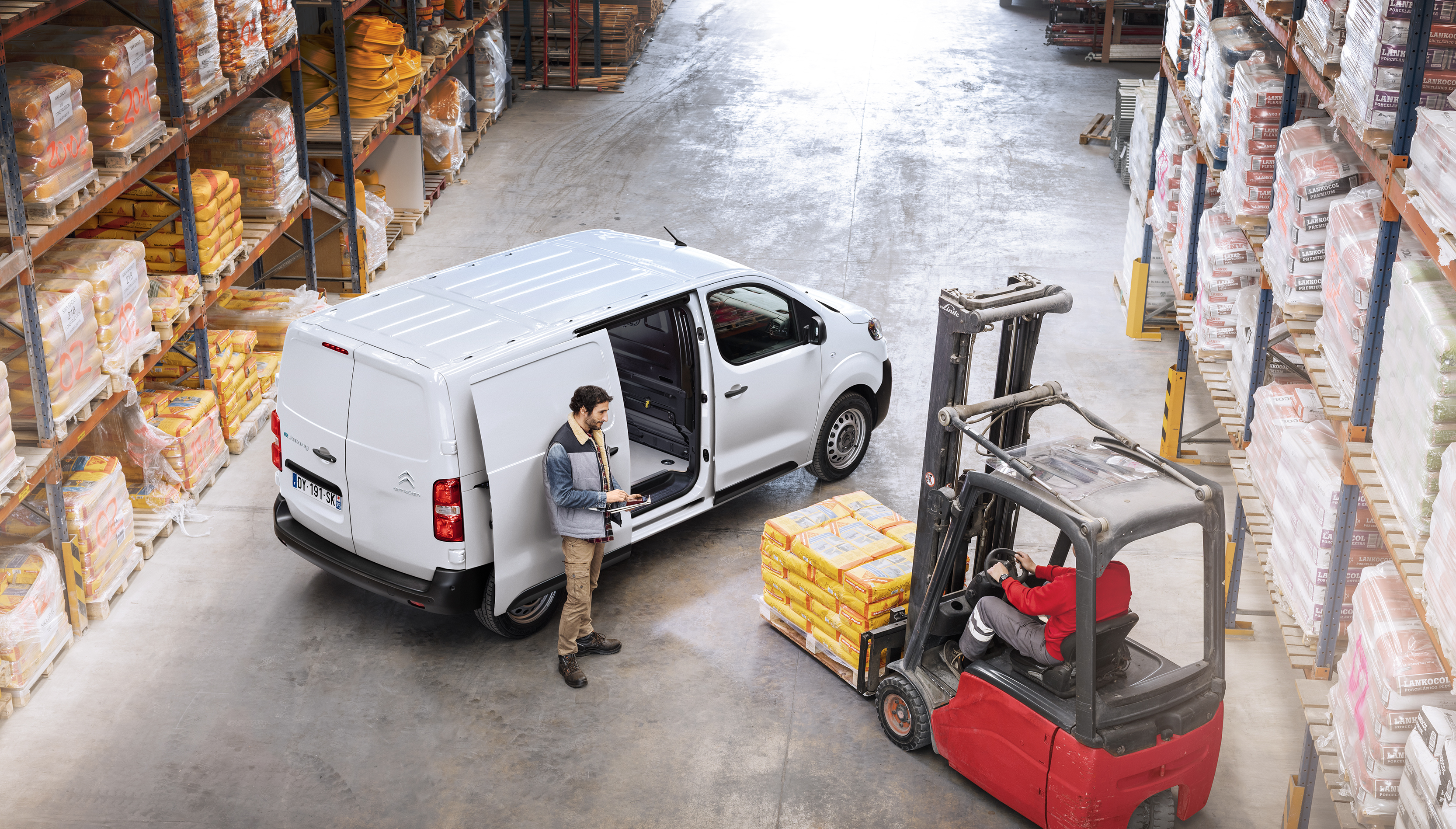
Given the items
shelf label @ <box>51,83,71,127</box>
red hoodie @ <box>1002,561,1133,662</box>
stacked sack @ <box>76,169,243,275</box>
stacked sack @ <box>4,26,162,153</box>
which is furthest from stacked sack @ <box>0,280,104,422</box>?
red hoodie @ <box>1002,561,1133,662</box>

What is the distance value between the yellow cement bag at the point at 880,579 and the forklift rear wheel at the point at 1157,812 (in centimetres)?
162

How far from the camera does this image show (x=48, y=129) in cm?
713

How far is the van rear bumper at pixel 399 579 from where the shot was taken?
688 cm

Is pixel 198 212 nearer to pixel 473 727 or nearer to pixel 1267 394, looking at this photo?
pixel 473 727

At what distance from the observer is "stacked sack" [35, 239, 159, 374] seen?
773cm

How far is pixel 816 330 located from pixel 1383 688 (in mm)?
4630

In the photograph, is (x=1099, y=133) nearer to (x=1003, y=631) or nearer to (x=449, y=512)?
(x=1003, y=631)

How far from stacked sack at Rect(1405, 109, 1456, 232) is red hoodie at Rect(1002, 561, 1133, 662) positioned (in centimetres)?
184

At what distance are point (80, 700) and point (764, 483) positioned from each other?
164 inches

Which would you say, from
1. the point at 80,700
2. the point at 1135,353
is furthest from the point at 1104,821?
the point at 1135,353

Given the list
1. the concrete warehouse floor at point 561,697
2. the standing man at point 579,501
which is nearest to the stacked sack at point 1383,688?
the concrete warehouse floor at point 561,697

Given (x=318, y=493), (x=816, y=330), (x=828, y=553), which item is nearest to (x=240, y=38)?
(x=318, y=493)

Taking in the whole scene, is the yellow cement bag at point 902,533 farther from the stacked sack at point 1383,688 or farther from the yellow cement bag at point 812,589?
the stacked sack at point 1383,688

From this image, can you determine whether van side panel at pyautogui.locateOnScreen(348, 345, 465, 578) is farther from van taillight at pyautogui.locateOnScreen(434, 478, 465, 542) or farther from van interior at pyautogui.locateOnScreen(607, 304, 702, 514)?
van interior at pyautogui.locateOnScreen(607, 304, 702, 514)
